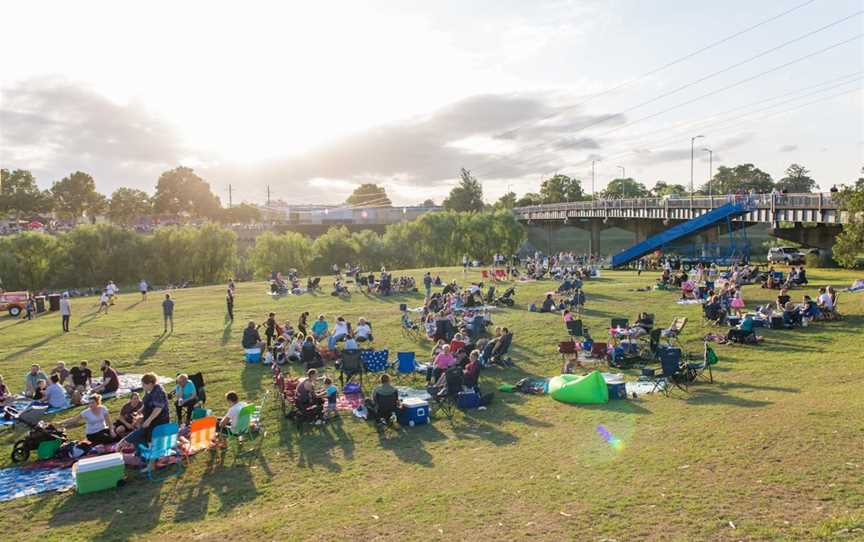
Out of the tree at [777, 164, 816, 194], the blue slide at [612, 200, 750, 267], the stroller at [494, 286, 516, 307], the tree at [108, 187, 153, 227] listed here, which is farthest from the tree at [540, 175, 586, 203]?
the stroller at [494, 286, 516, 307]

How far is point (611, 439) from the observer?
455 inches

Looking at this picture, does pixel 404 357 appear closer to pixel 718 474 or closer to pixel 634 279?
pixel 718 474

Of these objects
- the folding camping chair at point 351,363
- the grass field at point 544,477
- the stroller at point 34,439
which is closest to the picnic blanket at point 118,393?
the grass field at point 544,477

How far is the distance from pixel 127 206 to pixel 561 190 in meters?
112

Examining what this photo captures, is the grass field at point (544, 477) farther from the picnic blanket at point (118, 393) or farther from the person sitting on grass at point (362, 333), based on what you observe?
the person sitting on grass at point (362, 333)

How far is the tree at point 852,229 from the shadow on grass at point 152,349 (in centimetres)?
3823

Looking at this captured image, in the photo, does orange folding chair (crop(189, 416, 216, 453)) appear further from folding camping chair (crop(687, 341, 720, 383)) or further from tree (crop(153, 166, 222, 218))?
tree (crop(153, 166, 222, 218))

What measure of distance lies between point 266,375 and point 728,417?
12183 mm

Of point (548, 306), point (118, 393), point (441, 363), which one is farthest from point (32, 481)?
point (548, 306)

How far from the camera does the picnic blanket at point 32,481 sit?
1045 centimetres

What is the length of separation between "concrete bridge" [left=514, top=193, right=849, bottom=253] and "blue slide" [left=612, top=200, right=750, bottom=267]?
1.59m

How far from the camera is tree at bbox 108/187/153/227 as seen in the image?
14938 centimetres

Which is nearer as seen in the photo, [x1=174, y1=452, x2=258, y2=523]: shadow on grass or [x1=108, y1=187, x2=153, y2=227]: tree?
[x1=174, y1=452, x2=258, y2=523]: shadow on grass

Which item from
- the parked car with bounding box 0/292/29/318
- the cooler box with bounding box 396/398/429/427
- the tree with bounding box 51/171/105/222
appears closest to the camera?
the cooler box with bounding box 396/398/429/427
